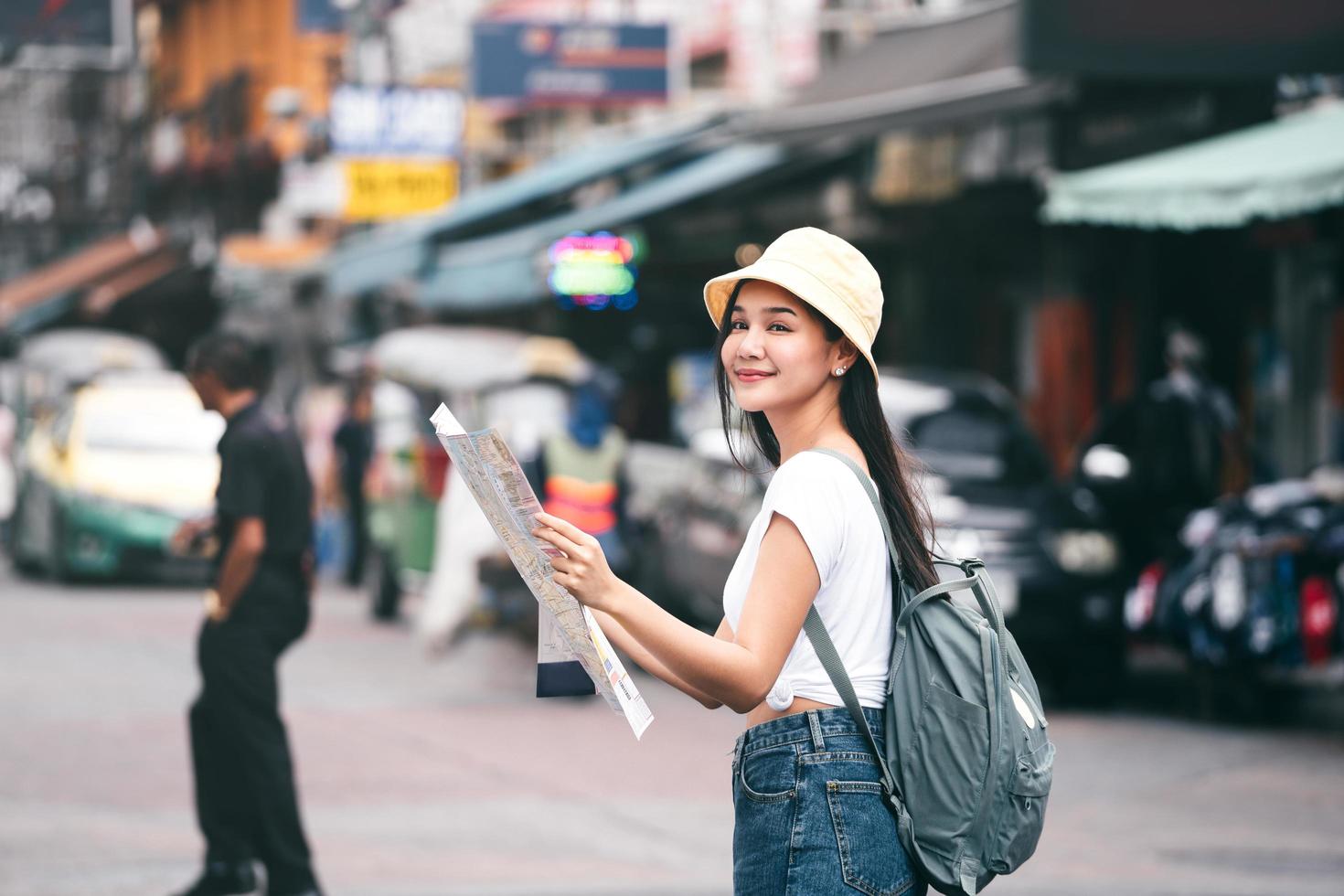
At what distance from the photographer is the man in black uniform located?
23.3 feet

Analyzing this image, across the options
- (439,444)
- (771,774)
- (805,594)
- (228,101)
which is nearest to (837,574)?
(805,594)

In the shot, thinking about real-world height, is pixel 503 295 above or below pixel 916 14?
below

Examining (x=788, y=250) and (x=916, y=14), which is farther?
(x=916, y=14)

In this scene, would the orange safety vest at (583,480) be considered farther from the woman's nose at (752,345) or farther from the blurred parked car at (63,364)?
the blurred parked car at (63,364)

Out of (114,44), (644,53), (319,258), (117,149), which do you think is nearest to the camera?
(114,44)

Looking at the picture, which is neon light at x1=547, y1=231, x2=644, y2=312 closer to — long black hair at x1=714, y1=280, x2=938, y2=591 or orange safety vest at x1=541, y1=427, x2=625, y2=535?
orange safety vest at x1=541, y1=427, x2=625, y2=535

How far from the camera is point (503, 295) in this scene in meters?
19.8

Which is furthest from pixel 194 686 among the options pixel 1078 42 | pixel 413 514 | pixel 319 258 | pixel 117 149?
pixel 117 149

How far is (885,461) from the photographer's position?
3615 mm

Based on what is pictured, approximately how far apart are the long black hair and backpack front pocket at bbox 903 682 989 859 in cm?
22

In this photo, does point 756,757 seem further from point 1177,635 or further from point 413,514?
point 413,514

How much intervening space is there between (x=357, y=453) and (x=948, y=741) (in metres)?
16.7

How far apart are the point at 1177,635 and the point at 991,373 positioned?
865cm

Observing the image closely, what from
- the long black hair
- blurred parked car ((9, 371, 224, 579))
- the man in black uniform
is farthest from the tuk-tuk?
the long black hair
